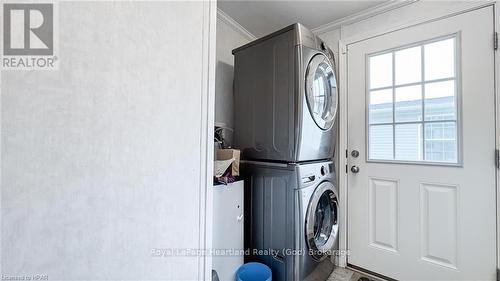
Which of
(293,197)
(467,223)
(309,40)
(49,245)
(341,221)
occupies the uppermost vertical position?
(309,40)

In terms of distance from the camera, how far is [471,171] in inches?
51.9

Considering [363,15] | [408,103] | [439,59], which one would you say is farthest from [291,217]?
[363,15]

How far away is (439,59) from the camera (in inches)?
56.6

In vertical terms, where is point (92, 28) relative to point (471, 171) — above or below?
above

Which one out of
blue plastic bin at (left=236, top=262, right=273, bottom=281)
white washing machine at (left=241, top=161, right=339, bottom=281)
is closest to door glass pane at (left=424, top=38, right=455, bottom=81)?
white washing machine at (left=241, top=161, right=339, bottom=281)

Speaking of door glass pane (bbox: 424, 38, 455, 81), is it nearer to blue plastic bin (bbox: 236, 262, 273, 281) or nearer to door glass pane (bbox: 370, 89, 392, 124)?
door glass pane (bbox: 370, 89, 392, 124)

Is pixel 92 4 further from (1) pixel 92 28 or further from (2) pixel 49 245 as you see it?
(2) pixel 49 245

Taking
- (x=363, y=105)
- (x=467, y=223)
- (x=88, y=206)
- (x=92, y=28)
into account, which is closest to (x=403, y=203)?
(x=467, y=223)

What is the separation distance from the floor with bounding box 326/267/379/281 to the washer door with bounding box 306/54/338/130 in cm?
123

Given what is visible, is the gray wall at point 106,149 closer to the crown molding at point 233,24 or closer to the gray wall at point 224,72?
the gray wall at point 224,72

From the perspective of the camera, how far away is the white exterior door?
1.30 meters

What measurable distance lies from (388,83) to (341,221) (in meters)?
1.25
